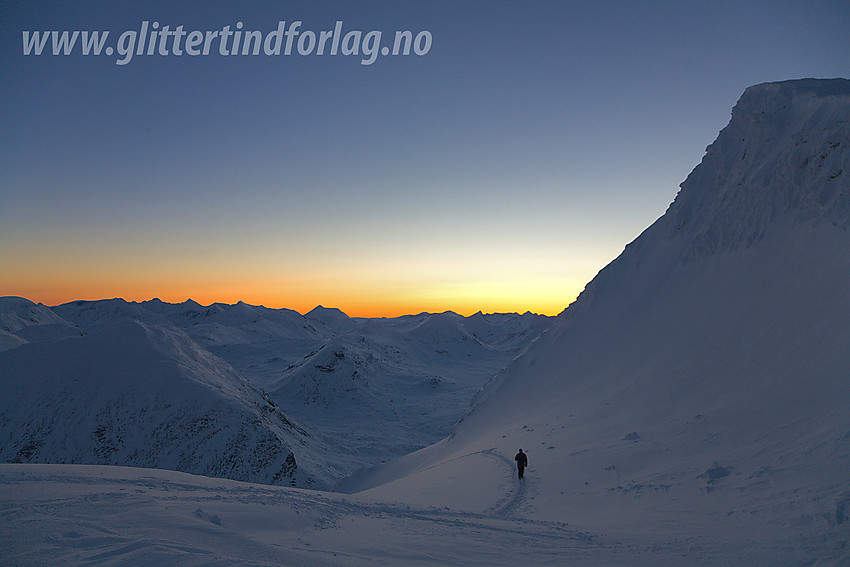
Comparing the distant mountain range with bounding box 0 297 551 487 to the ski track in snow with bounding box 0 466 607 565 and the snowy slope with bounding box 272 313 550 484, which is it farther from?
the ski track in snow with bounding box 0 466 607 565

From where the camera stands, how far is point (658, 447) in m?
13.5

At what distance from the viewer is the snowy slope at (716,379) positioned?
29.4 feet

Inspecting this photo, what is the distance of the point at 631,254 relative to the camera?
3038cm

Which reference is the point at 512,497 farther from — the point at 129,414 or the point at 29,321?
the point at 29,321

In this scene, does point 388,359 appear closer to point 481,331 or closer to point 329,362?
point 329,362

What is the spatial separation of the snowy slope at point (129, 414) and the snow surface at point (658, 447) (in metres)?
7.01

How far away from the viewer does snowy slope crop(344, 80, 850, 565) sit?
8961 millimetres

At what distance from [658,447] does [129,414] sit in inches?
1162

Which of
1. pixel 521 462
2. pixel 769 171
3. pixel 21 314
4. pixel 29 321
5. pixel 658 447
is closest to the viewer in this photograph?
pixel 658 447

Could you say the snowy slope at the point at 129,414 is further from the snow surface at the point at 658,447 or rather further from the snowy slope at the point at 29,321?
the snowy slope at the point at 29,321

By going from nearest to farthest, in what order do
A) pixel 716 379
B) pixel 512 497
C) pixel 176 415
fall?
1. pixel 512 497
2. pixel 716 379
3. pixel 176 415

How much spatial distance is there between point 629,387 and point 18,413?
3610 cm

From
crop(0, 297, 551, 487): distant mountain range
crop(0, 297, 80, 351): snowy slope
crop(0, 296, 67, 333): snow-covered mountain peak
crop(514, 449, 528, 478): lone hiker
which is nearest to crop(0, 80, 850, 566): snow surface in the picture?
crop(514, 449, 528, 478): lone hiker

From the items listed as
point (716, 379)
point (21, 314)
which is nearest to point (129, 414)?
point (716, 379)
